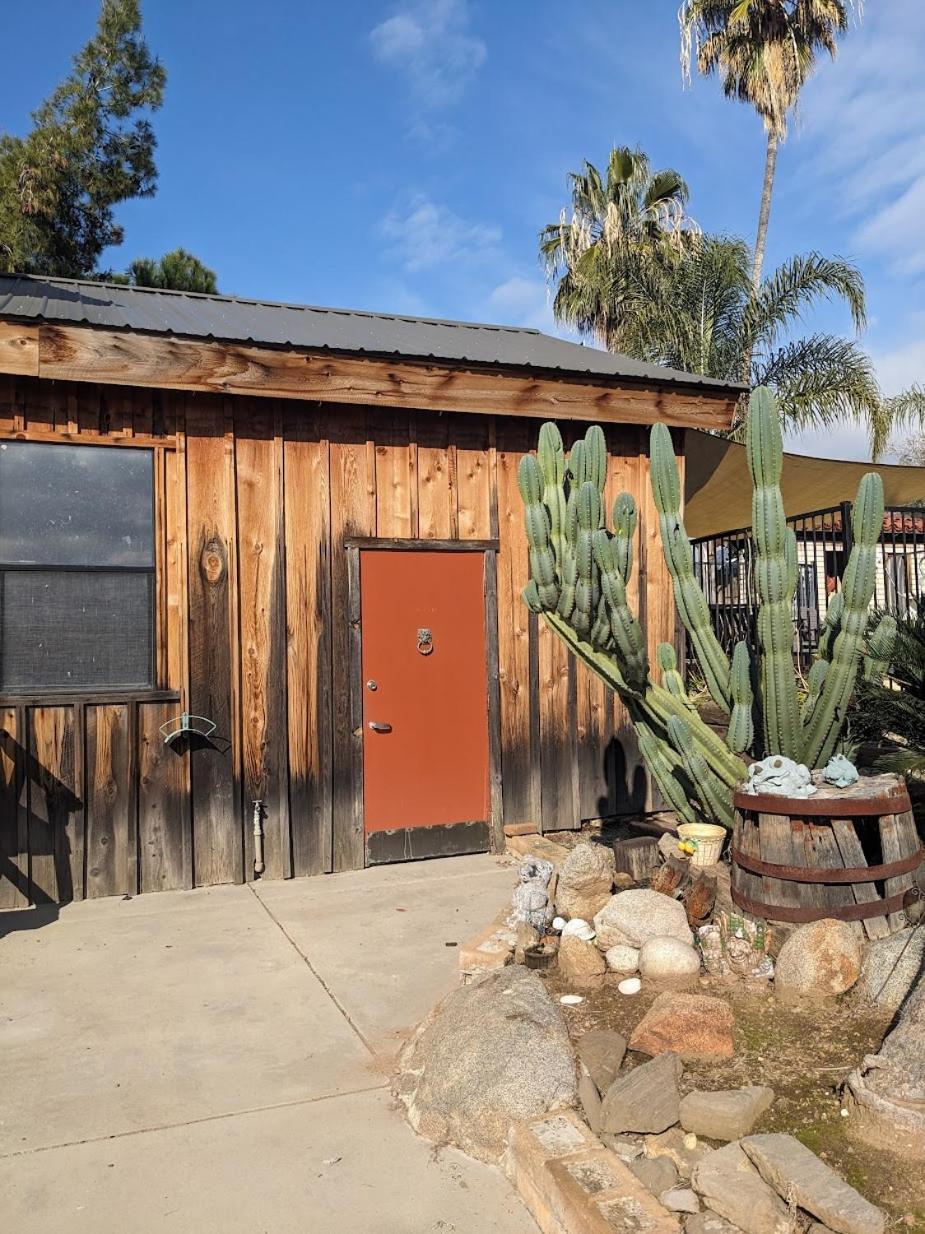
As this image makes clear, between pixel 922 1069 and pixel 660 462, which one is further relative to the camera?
pixel 660 462

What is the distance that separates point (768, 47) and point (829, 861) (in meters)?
21.5

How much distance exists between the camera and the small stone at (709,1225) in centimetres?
237

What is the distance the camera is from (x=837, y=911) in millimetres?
4016

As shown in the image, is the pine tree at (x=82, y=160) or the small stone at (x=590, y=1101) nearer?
the small stone at (x=590, y=1101)

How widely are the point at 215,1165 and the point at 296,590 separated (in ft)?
12.4

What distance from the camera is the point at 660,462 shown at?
4879mm

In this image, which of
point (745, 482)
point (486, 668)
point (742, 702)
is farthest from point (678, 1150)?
point (745, 482)

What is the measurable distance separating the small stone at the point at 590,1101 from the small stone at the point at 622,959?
905 mm

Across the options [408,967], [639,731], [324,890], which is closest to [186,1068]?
[408,967]

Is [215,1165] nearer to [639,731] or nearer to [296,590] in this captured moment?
[639,731]

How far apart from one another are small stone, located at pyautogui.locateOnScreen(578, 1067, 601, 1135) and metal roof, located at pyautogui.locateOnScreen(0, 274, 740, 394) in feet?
14.4

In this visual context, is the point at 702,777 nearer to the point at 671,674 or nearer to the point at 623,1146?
the point at 671,674

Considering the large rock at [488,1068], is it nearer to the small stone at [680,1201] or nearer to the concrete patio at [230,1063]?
the concrete patio at [230,1063]

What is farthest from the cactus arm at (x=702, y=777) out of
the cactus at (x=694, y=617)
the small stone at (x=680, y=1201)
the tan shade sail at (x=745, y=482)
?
the tan shade sail at (x=745, y=482)
